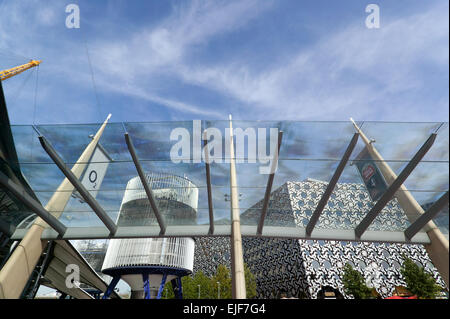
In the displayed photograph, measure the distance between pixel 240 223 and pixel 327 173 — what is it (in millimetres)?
4257

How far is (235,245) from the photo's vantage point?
9422 mm

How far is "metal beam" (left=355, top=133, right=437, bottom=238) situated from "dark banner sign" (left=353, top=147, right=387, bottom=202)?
25 cm

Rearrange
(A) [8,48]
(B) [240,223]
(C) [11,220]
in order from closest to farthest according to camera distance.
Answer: (A) [8,48] < (C) [11,220] < (B) [240,223]

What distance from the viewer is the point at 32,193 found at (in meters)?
9.30

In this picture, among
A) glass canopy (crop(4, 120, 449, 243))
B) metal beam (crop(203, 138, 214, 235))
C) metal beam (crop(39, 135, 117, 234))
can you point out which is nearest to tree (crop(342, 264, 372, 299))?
glass canopy (crop(4, 120, 449, 243))

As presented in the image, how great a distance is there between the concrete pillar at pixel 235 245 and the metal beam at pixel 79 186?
17.1 ft

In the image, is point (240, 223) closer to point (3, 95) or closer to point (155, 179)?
point (155, 179)

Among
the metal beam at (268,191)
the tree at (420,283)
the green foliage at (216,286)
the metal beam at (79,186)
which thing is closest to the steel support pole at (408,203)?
the metal beam at (268,191)

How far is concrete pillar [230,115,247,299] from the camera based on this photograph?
8.58 metres

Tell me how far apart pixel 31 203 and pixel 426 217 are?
14.1 m

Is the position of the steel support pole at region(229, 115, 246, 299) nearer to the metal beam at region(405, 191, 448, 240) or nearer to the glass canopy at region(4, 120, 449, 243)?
the glass canopy at region(4, 120, 449, 243)

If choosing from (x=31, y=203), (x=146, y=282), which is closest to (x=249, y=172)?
(x=31, y=203)

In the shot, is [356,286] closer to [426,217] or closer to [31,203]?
[426,217]
